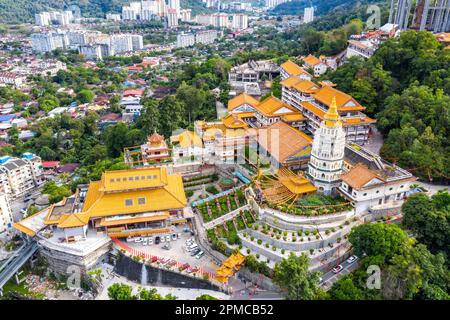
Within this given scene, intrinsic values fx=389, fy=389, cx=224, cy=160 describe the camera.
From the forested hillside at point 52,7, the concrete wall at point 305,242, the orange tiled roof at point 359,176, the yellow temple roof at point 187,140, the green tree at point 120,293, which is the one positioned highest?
the forested hillside at point 52,7

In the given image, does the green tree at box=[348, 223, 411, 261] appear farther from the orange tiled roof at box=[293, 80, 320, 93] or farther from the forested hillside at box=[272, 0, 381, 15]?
the forested hillside at box=[272, 0, 381, 15]

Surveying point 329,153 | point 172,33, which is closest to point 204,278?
point 329,153

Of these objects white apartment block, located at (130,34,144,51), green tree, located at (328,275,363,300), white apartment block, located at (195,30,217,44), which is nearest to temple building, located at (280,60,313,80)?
green tree, located at (328,275,363,300)

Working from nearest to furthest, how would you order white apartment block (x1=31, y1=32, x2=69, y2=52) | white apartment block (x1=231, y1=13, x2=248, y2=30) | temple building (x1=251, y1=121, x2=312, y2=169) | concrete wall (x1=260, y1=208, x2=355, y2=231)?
concrete wall (x1=260, y1=208, x2=355, y2=231) → temple building (x1=251, y1=121, x2=312, y2=169) → white apartment block (x1=31, y1=32, x2=69, y2=52) → white apartment block (x1=231, y1=13, x2=248, y2=30)

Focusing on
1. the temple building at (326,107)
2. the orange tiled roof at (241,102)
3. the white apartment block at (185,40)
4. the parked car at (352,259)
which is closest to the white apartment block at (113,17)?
the white apartment block at (185,40)

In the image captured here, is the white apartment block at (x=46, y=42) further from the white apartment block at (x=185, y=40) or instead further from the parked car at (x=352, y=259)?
the parked car at (x=352, y=259)
